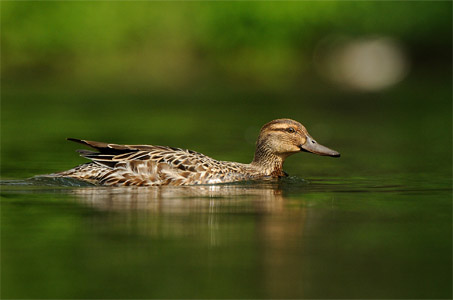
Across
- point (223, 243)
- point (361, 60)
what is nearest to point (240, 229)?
point (223, 243)

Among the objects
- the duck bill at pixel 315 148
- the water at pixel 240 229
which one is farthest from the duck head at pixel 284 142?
the water at pixel 240 229

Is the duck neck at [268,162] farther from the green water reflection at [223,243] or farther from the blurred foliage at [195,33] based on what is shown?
the blurred foliage at [195,33]

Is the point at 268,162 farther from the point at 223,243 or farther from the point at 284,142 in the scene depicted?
the point at 223,243

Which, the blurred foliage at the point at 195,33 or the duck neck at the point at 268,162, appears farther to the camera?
the blurred foliage at the point at 195,33

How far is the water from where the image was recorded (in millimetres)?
7039

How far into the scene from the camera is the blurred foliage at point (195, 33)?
1195 inches

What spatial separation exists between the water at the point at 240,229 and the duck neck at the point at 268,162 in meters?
0.19

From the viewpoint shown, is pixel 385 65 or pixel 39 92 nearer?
pixel 39 92

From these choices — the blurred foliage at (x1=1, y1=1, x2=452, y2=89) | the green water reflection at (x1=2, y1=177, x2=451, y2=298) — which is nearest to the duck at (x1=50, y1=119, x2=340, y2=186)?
the green water reflection at (x1=2, y1=177, x2=451, y2=298)

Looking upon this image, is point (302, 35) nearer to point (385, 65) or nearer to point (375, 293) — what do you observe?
point (385, 65)

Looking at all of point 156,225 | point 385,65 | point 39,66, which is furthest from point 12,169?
point 385,65

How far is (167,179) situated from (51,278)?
13.7 ft

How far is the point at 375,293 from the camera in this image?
22.2ft

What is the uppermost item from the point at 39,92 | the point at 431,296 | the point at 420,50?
the point at 420,50
